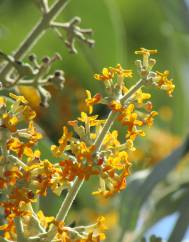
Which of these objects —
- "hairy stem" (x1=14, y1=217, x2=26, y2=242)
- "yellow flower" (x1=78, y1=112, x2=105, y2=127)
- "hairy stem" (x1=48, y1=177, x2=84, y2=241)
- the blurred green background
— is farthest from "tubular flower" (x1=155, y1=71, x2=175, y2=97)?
the blurred green background

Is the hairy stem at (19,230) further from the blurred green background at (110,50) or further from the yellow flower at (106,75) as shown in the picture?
the blurred green background at (110,50)

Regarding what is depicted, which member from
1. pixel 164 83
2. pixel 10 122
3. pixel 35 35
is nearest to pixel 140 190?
pixel 35 35

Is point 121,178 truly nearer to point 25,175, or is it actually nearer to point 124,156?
point 124,156

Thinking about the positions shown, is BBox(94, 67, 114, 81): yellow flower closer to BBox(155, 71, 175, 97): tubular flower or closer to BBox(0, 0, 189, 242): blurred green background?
BBox(155, 71, 175, 97): tubular flower

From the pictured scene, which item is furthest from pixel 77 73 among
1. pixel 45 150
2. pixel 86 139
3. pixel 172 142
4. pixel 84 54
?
pixel 86 139

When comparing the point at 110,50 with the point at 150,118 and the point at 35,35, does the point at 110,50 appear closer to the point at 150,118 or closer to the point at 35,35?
the point at 35,35
